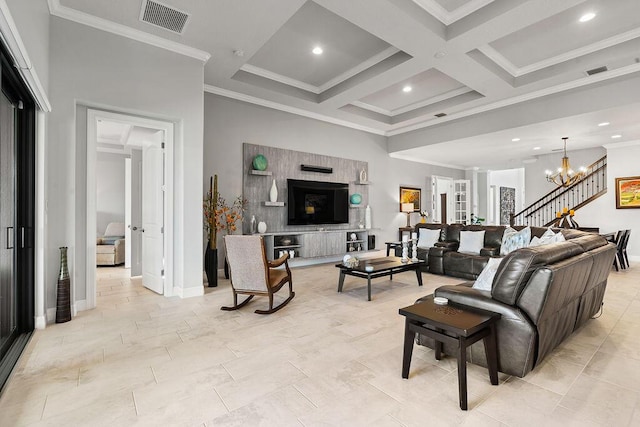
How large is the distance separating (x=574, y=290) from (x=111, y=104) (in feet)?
16.2

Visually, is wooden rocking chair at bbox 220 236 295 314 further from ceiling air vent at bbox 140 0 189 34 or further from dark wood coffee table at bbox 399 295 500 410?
ceiling air vent at bbox 140 0 189 34

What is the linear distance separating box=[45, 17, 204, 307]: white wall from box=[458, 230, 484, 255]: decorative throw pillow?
444cm

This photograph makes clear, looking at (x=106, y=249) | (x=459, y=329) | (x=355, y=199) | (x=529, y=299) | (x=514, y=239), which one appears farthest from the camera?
(x=355, y=199)

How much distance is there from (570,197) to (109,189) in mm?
12070

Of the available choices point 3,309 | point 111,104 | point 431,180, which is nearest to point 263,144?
point 111,104

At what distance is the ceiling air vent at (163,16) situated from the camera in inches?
134

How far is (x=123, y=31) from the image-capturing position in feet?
12.4

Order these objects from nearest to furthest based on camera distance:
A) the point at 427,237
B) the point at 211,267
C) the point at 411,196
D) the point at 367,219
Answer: the point at 211,267
the point at 427,237
the point at 367,219
the point at 411,196

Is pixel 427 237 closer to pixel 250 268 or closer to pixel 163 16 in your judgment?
pixel 250 268

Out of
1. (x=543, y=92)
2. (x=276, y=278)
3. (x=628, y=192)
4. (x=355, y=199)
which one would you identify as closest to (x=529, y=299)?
(x=276, y=278)

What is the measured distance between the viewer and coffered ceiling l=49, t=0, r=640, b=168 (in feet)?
11.5

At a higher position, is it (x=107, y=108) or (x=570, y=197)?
(x=107, y=108)

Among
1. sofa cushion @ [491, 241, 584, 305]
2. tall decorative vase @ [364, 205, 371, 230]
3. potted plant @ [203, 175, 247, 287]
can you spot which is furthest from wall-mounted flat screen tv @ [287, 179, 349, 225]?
sofa cushion @ [491, 241, 584, 305]

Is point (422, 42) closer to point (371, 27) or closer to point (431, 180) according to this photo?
point (371, 27)
